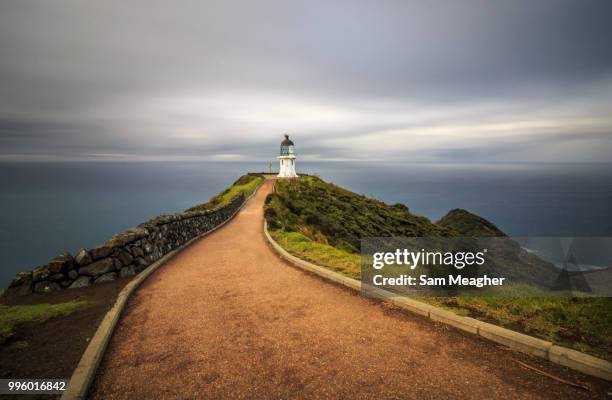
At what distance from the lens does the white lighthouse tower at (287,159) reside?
49.1 m

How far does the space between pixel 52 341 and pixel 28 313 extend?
5.40 feet

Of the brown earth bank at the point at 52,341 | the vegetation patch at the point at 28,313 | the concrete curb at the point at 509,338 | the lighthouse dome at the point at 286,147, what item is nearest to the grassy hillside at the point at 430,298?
the concrete curb at the point at 509,338

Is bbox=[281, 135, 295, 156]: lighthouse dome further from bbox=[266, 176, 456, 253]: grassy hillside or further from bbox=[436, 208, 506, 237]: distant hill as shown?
bbox=[436, 208, 506, 237]: distant hill

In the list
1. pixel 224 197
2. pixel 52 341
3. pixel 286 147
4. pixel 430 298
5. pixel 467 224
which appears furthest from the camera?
pixel 286 147

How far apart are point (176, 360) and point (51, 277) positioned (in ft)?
17.6

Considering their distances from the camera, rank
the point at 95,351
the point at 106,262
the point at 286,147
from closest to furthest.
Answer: the point at 95,351
the point at 106,262
the point at 286,147

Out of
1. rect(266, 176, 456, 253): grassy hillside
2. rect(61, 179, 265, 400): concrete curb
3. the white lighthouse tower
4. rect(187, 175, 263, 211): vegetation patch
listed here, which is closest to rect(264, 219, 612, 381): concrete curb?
rect(61, 179, 265, 400): concrete curb

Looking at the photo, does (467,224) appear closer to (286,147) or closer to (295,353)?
(286,147)

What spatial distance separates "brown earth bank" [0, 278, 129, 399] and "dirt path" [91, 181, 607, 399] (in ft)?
1.58

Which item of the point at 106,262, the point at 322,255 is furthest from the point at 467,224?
the point at 106,262

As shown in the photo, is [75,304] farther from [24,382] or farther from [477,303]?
[477,303]

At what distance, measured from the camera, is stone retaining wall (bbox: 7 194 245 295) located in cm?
693

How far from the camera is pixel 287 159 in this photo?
49.2 metres

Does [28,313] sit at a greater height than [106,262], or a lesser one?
lesser
